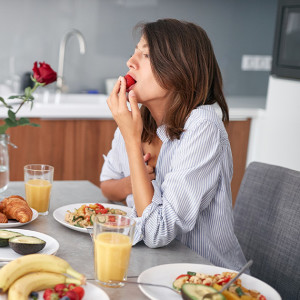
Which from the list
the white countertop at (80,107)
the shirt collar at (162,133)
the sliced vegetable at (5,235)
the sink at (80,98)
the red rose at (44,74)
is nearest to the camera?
the sliced vegetable at (5,235)

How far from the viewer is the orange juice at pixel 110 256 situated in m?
1.04

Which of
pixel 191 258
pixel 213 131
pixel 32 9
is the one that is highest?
pixel 32 9

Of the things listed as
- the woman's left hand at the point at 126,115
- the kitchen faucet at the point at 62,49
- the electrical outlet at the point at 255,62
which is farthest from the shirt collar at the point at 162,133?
the electrical outlet at the point at 255,62

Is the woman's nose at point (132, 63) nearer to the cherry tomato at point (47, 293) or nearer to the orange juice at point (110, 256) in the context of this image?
the orange juice at point (110, 256)

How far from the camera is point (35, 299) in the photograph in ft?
3.10

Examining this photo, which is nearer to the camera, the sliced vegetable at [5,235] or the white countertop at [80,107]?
the sliced vegetable at [5,235]

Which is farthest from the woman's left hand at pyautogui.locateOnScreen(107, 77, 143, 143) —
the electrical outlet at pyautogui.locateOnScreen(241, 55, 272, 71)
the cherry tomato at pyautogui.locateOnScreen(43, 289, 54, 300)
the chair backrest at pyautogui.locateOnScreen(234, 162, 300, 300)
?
the electrical outlet at pyautogui.locateOnScreen(241, 55, 272, 71)

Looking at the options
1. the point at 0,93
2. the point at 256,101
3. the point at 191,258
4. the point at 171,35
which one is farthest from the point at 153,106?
the point at 256,101

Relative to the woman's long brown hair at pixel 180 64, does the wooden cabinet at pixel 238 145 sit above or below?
below

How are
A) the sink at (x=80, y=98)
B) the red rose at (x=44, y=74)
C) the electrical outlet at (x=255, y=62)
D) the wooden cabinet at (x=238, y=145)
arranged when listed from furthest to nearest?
the electrical outlet at (x=255, y=62)
the sink at (x=80, y=98)
the wooden cabinet at (x=238, y=145)
the red rose at (x=44, y=74)

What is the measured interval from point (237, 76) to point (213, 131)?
2.82 m

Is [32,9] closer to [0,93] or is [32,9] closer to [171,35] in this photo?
[0,93]

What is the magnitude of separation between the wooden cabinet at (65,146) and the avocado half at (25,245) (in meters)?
1.93

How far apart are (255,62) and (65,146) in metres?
1.76
